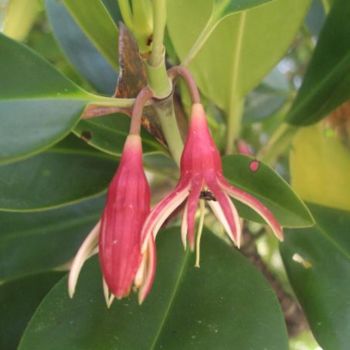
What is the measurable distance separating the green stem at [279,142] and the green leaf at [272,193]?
216 millimetres

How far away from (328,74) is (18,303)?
391 mm

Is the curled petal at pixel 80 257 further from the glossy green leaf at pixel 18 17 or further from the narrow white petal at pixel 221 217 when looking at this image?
the glossy green leaf at pixel 18 17

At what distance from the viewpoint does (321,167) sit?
0.73m

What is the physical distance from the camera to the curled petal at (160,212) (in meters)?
0.43

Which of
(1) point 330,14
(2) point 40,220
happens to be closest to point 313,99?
(1) point 330,14

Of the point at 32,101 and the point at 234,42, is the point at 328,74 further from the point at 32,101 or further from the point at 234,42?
the point at 32,101

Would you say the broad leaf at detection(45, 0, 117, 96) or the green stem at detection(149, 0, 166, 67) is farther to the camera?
the broad leaf at detection(45, 0, 117, 96)

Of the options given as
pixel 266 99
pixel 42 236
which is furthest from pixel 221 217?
pixel 266 99

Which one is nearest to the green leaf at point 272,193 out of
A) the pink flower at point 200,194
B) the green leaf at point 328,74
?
the pink flower at point 200,194

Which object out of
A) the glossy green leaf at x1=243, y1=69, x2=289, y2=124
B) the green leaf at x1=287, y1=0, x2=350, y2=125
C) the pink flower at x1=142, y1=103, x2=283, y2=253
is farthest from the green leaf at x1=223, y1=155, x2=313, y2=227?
the glossy green leaf at x1=243, y1=69, x2=289, y2=124

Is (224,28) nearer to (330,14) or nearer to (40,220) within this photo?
(330,14)

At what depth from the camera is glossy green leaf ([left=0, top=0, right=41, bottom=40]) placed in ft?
2.17

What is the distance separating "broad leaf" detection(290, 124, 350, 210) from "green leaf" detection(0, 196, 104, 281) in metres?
0.24

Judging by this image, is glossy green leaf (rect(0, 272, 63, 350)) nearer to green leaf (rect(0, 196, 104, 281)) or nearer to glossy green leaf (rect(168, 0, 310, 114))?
green leaf (rect(0, 196, 104, 281))
